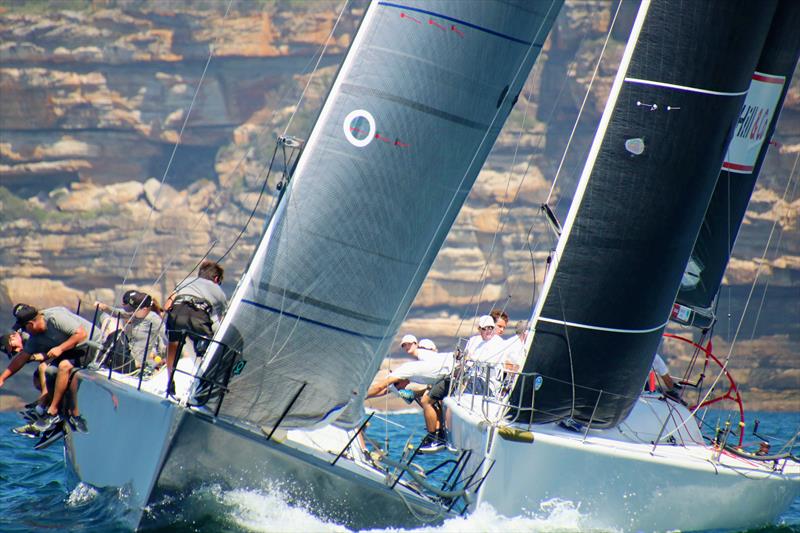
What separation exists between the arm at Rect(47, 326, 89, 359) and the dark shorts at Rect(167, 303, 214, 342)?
3.60 ft

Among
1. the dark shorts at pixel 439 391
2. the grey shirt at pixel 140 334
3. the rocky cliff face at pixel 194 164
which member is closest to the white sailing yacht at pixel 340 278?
the grey shirt at pixel 140 334

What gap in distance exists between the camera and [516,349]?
25.0 ft

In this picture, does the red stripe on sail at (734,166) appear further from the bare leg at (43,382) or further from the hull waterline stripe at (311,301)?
the bare leg at (43,382)

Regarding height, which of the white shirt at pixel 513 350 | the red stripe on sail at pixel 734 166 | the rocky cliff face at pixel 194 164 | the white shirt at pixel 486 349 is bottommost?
the rocky cliff face at pixel 194 164

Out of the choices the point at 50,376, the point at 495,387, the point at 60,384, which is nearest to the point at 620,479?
the point at 495,387

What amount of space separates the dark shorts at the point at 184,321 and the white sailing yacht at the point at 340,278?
0.78ft

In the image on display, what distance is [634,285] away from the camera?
6973mm

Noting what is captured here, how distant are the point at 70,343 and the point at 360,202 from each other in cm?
230

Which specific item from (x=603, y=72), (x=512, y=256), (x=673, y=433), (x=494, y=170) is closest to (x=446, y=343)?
(x=512, y=256)

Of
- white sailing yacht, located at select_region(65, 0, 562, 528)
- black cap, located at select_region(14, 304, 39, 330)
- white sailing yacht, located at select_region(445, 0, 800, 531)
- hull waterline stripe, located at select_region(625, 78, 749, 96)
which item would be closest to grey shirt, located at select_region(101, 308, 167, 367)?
black cap, located at select_region(14, 304, 39, 330)

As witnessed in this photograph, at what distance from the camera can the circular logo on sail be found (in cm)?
612

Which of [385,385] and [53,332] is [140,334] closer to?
[53,332]

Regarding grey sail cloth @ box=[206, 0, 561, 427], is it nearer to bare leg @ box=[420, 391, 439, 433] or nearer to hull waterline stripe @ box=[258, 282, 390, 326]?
hull waterline stripe @ box=[258, 282, 390, 326]

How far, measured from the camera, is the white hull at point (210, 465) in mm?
5754
